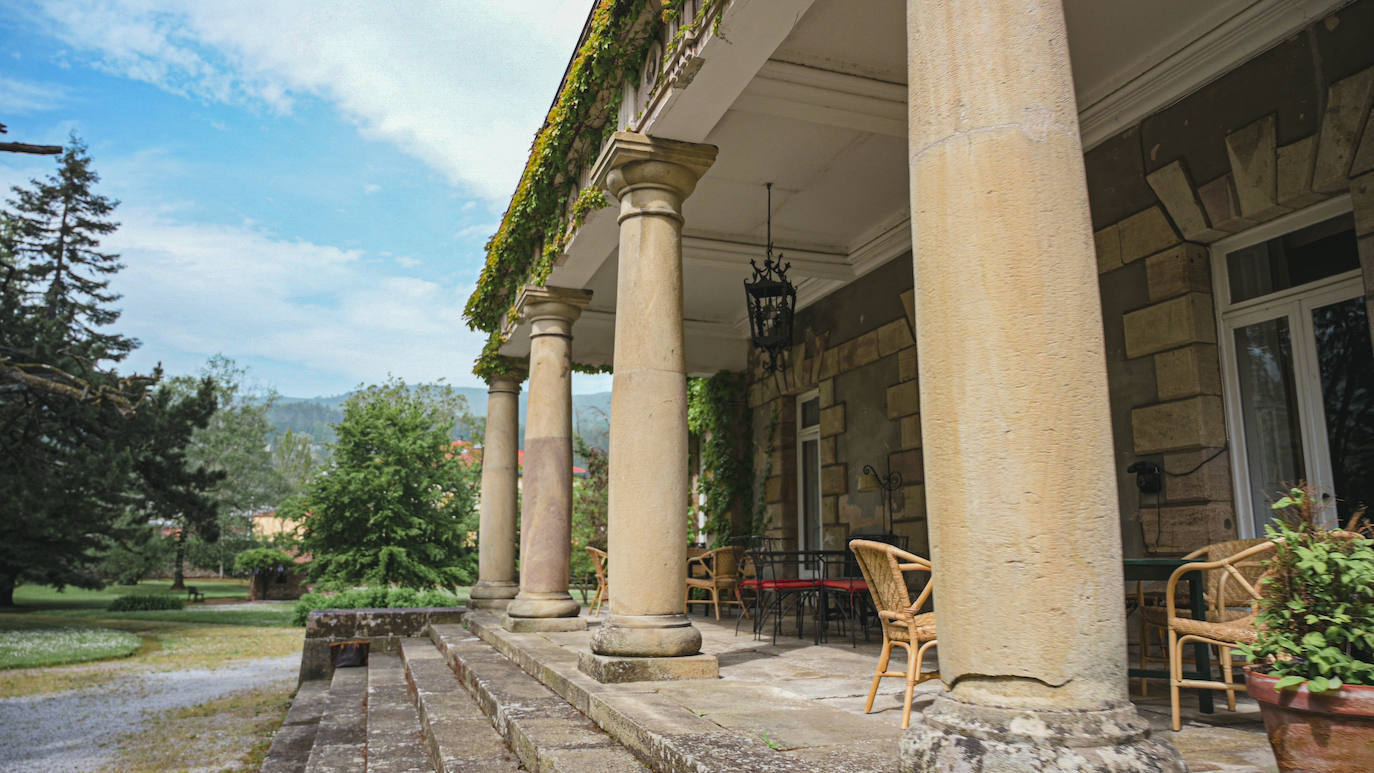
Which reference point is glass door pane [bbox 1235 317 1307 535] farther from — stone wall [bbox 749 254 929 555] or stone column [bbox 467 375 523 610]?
stone column [bbox 467 375 523 610]

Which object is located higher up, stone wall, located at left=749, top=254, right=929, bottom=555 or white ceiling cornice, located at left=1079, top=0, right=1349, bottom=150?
white ceiling cornice, located at left=1079, top=0, right=1349, bottom=150

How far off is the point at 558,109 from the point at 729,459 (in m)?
6.31

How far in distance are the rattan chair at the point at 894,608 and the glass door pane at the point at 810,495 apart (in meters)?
6.64

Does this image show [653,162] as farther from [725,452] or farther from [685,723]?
[725,452]

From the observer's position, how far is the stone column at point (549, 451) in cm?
755

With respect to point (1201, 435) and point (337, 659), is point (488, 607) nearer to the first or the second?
point (337, 659)

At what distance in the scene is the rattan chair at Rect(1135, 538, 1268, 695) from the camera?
13.0ft

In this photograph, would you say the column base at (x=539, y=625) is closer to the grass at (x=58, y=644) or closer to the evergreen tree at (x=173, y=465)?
the grass at (x=58, y=644)

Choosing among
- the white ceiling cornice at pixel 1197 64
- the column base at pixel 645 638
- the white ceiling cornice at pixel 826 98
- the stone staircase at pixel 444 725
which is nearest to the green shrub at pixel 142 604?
the stone staircase at pixel 444 725

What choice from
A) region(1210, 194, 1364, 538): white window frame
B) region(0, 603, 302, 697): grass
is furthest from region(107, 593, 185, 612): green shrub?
region(1210, 194, 1364, 538): white window frame

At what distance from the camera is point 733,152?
6.64 m

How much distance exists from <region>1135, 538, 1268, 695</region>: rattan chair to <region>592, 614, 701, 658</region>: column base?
2.17 m

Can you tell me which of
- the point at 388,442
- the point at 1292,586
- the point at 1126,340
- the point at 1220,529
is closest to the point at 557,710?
the point at 1292,586

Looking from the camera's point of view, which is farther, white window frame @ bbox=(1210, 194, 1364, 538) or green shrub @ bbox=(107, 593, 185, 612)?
green shrub @ bbox=(107, 593, 185, 612)
